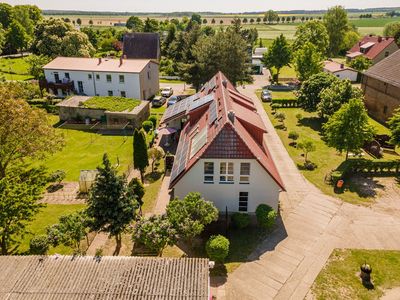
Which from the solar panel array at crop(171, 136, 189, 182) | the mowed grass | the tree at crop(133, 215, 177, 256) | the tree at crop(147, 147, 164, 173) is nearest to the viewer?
the tree at crop(133, 215, 177, 256)

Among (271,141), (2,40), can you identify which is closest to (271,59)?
(271,141)

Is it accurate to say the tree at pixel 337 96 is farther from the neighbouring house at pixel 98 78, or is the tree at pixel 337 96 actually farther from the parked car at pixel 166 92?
the neighbouring house at pixel 98 78

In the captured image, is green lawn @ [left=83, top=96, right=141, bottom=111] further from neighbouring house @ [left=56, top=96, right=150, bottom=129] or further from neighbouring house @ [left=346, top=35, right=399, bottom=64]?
neighbouring house @ [left=346, top=35, right=399, bottom=64]

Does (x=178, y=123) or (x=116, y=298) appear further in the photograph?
(x=178, y=123)

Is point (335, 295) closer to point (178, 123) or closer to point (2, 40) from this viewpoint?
point (178, 123)

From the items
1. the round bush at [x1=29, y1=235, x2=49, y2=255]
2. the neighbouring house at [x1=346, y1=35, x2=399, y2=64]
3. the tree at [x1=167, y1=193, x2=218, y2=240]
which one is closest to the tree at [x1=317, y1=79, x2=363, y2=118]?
the tree at [x1=167, y1=193, x2=218, y2=240]

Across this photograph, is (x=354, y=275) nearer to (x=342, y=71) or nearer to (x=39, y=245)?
(x=39, y=245)

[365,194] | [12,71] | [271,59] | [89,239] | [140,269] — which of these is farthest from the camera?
A: [12,71]

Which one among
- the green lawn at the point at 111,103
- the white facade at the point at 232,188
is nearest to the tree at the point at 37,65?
the green lawn at the point at 111,103
